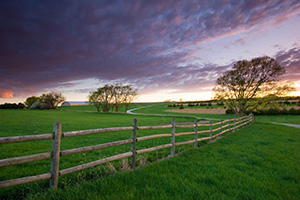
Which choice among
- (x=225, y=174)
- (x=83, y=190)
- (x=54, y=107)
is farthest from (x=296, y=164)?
(x=54, y=107)

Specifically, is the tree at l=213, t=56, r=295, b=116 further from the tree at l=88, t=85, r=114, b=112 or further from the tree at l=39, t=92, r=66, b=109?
the tree at l=39, t=92, r=66, b=109

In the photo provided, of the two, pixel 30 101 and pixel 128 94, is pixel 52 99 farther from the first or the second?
pixel 128 94

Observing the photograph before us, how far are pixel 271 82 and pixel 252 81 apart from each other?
2.51 metres

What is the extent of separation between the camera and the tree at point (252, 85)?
73.9 ft

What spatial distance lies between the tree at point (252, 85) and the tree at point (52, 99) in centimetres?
6061

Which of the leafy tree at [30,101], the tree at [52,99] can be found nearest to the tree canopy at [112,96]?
the tree at [52,99]

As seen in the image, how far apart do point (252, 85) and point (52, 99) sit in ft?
218

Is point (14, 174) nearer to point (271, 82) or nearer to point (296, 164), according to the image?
point (296, 164)

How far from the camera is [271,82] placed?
23000mm

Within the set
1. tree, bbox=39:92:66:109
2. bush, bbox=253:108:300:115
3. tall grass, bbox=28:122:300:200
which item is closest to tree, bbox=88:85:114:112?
tree, bbox=39:92:66:109

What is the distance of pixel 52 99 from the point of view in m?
62.3

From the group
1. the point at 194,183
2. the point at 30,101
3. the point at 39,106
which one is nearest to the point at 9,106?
the point at 39,106

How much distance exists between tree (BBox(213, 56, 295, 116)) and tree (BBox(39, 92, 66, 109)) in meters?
60.6

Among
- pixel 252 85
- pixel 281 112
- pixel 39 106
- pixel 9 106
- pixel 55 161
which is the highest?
pixel 252 85
